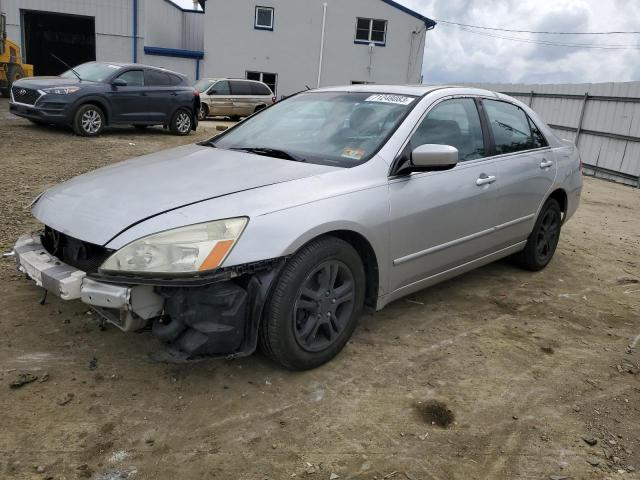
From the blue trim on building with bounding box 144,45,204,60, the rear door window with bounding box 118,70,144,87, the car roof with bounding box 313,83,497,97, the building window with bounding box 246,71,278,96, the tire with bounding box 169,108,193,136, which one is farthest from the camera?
the building window with bounding box 246,71,278,96

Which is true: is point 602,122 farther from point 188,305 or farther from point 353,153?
point 188,305

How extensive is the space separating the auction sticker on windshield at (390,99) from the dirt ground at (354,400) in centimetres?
151

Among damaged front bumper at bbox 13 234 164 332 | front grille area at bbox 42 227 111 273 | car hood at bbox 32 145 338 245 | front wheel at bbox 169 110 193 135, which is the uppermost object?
car hood at bbox 32 145 338 245

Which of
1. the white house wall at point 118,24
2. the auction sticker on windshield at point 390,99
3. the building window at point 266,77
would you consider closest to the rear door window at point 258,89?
the building window at point 266,77

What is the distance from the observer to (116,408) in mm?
2689

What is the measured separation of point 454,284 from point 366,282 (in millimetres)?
1611

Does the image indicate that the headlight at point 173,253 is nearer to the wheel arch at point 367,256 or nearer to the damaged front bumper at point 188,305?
the damaged front bumper at point 188,305

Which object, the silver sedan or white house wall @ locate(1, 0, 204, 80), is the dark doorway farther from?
the silver sedan

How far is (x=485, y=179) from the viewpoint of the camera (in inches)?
160

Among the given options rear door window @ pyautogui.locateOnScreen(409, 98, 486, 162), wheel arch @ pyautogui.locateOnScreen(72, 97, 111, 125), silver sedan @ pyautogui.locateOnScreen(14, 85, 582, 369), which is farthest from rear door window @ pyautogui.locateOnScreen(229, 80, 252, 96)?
rear door window @ pyautogui.locateOnScreen(409, 98, 486, 162)

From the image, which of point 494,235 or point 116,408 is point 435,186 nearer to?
point 494,235

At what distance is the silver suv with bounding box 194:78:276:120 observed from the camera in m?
19.9

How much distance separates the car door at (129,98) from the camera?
455 inches

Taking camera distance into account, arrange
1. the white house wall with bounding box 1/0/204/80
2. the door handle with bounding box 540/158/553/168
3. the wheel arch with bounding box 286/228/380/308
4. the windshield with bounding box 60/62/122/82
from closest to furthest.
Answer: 1. the wheel arch with bounding box 286/228/380/308
2. the door handle with bounding box 540/158/553/168
3. the windshield with bounding box 60/62/122/82
4. the white house wall with bounding box 1/0/204/80
